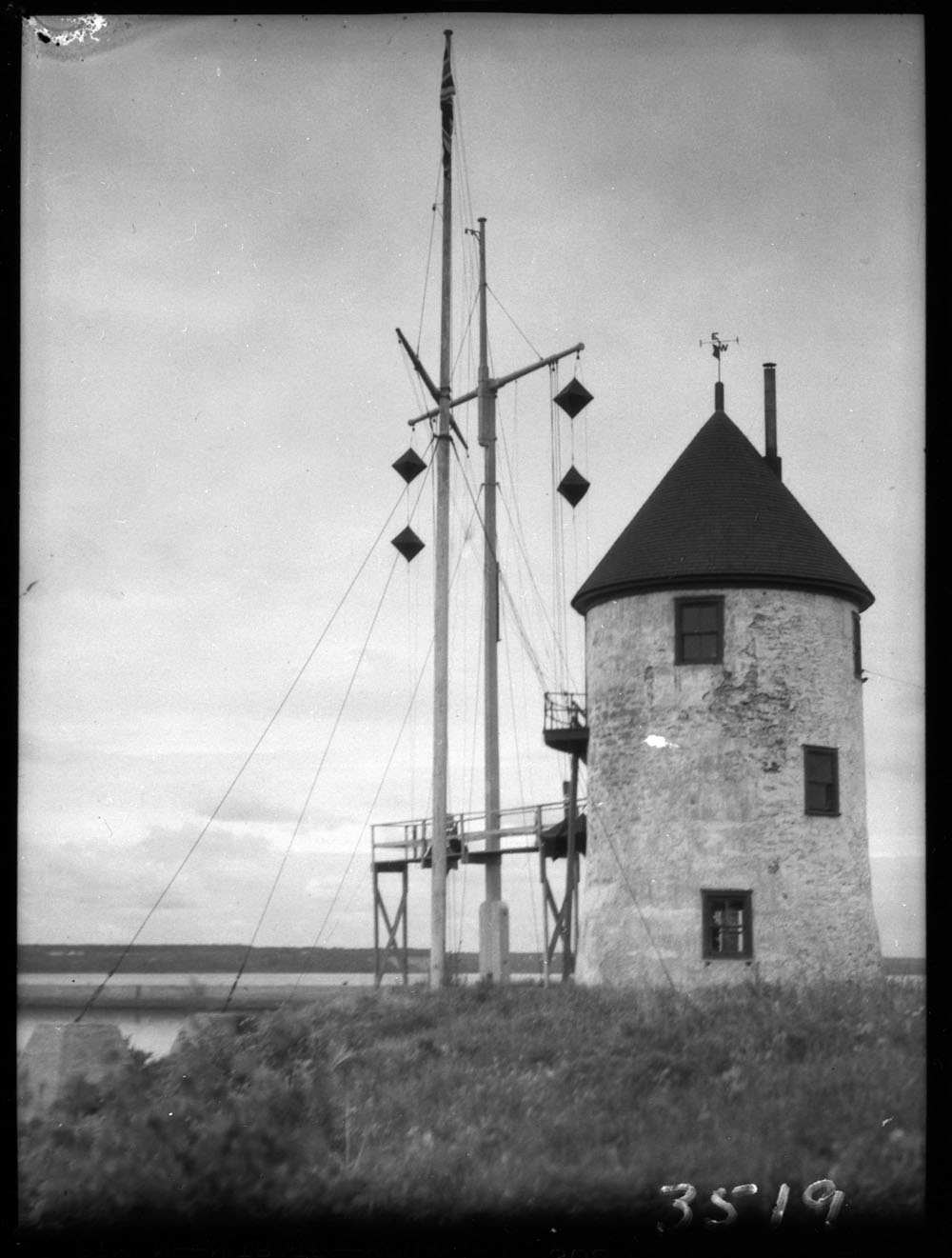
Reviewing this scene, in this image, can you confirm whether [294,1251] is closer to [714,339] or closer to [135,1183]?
[135,1183]

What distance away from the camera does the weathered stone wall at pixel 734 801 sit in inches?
886

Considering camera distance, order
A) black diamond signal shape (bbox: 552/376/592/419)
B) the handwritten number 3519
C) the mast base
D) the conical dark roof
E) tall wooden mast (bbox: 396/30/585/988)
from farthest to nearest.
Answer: the mast base, the conical dark roof, black diamond signal shape (bbox: 552/376/592/419), tall wooden mast (bbox: 396/30/585/988), the handwritten number 3519

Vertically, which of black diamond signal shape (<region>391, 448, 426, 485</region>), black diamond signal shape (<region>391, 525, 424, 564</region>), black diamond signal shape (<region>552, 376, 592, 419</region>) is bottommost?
black diamond signal shape (<region>391, 525, 424, 564</region>)

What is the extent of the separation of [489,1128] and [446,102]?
11257mm

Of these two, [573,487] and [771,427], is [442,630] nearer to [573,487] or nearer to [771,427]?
[573,487]

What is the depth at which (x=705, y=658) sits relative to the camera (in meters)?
23.3

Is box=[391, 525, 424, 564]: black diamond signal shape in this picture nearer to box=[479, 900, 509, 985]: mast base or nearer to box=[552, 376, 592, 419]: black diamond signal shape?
box=[552, 376, 592, 419]: black diamond signal shape

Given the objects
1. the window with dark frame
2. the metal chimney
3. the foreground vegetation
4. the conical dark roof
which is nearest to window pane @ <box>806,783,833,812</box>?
the window with dark frame

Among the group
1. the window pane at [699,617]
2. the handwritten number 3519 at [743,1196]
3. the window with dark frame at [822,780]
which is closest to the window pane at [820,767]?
the window with dark frame at [822,780]

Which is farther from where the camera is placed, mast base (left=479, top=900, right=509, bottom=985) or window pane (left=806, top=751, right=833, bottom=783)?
mast base (left=479, top=900, right=509, bottom=985)

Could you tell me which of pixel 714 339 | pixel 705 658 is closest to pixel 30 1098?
pixel 714 339

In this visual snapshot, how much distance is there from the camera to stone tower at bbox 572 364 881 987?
2253 centimetres

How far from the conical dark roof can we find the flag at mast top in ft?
24.4

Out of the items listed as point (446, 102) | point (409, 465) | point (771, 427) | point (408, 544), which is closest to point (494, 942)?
point (408, 544)
